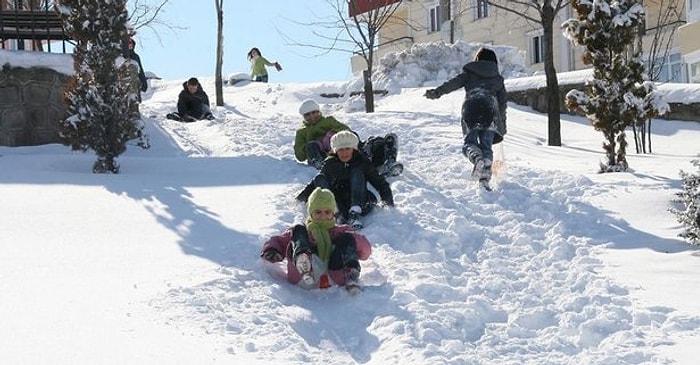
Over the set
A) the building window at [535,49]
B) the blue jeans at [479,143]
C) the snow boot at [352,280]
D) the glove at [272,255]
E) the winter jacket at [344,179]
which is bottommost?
the snow boot at [352,280]

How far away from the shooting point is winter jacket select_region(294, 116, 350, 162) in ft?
38.1

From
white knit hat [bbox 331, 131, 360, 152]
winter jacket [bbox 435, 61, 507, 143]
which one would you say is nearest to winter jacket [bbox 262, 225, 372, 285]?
white knit hat [bbox 331, 131, 360, 152]

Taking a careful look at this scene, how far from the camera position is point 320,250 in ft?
23.8

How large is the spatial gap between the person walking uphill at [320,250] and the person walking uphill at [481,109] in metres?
3.18

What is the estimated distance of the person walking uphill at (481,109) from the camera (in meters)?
10.4

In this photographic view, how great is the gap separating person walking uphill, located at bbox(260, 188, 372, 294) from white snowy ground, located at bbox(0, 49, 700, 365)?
12 cm

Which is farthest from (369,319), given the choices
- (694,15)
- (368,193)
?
(694,15)

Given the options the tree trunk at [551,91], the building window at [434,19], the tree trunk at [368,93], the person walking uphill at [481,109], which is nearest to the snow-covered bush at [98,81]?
the person walking uphill at [481,109]

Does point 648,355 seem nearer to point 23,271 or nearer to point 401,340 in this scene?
point 401,340

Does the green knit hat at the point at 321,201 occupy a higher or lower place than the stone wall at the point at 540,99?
lower

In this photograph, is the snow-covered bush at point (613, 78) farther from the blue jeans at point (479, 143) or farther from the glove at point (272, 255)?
the glove at point (272, 255)

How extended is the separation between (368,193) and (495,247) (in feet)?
4.99

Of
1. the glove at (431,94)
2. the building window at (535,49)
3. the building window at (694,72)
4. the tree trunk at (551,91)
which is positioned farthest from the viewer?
the building window at (535,49)

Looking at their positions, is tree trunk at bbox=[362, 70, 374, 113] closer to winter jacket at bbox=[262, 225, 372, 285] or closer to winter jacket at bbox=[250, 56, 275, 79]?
winter jacket at bbox=[250, 56, 275, 79]
